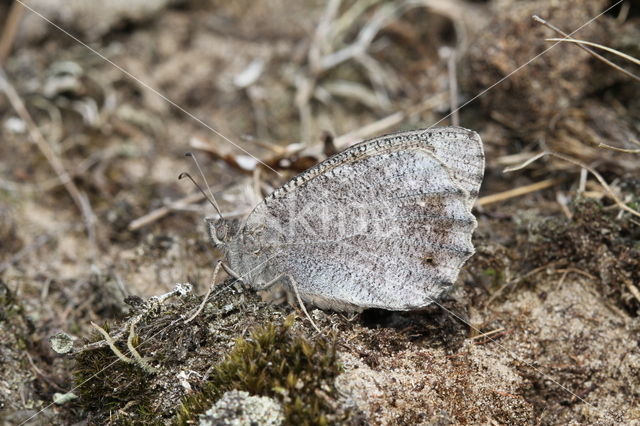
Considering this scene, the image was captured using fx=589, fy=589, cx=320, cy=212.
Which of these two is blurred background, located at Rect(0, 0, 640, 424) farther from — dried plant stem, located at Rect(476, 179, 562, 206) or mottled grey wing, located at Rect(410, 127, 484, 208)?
mottled grey wing, located at Rect(410, 127, 484, 208)

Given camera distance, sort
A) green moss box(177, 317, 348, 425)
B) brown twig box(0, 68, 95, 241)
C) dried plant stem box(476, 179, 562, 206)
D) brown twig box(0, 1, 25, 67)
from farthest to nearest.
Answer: brown twig box(0, 1, 25, 67) → brown twig box(0, 68, 95, 241) → dried plant stem box(476, 179, 562, 206) → green moss box(177, 317, 348, 425)

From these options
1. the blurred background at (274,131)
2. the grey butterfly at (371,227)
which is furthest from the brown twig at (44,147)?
the grey butterfly at (371,227)

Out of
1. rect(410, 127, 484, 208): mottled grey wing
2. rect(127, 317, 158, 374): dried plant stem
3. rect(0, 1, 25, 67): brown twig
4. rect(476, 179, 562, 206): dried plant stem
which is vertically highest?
rect(410, 127, 484, 208): mottled grey wing

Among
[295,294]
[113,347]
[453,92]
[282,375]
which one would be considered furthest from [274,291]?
[453,92]

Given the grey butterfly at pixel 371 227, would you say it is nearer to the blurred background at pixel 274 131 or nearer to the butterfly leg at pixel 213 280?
the butterfly leg at pixel 213 280

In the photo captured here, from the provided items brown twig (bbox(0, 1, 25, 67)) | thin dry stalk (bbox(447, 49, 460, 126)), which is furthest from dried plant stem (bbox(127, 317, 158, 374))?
brown twig (bbox(0, 1, 25, 67))

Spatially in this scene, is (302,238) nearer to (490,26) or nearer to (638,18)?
(490,26)

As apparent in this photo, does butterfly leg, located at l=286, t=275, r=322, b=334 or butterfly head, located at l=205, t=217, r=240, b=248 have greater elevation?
butterfly head, located at l=205, t=217, r=240, b=248

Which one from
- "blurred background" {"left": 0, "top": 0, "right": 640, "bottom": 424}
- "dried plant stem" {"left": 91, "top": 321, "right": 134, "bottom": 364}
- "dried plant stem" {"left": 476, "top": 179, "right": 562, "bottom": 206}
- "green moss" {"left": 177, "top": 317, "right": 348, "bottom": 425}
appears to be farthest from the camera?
"dried plant stem" {"left": 476, "top": 179, "right": 562, "bottom": 206}

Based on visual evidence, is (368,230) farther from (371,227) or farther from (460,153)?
(460,153)
